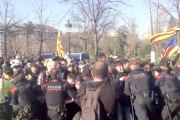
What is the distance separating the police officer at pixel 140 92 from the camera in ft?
21.6

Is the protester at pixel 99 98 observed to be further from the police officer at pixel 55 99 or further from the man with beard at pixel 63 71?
the man with beard at pixel 63 71

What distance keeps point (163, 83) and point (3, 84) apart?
4.09 metres

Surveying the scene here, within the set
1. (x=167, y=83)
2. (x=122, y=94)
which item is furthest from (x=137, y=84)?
(x=167, y=83)

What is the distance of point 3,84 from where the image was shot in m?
5.92

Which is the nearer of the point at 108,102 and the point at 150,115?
the point at 108,102

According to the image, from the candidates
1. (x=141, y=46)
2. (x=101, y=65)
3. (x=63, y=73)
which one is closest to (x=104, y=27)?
(x=63, y=73)

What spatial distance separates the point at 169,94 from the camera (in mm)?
7051

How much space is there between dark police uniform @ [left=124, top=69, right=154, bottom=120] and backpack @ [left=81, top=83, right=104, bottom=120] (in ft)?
10.4

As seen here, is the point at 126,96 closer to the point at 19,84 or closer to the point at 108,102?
the point at 19,84

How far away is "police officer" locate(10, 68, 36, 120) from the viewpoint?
608cm

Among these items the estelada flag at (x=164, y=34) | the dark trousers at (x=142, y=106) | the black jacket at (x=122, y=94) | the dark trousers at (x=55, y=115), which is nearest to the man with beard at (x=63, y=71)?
the black jacket at (x=122, y=94)

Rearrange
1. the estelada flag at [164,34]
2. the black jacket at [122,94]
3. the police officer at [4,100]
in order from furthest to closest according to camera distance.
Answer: the estelada flag at [164,34] → the black jacket at [122,94] → the police officer at [4,100]

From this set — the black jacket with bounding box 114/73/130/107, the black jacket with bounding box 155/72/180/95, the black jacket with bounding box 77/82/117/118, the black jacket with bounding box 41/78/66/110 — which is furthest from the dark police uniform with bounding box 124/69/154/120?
the black jacket with bounding box 77/82/117/118

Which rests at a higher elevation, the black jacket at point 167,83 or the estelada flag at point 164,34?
the estelada flag at point 164,34
